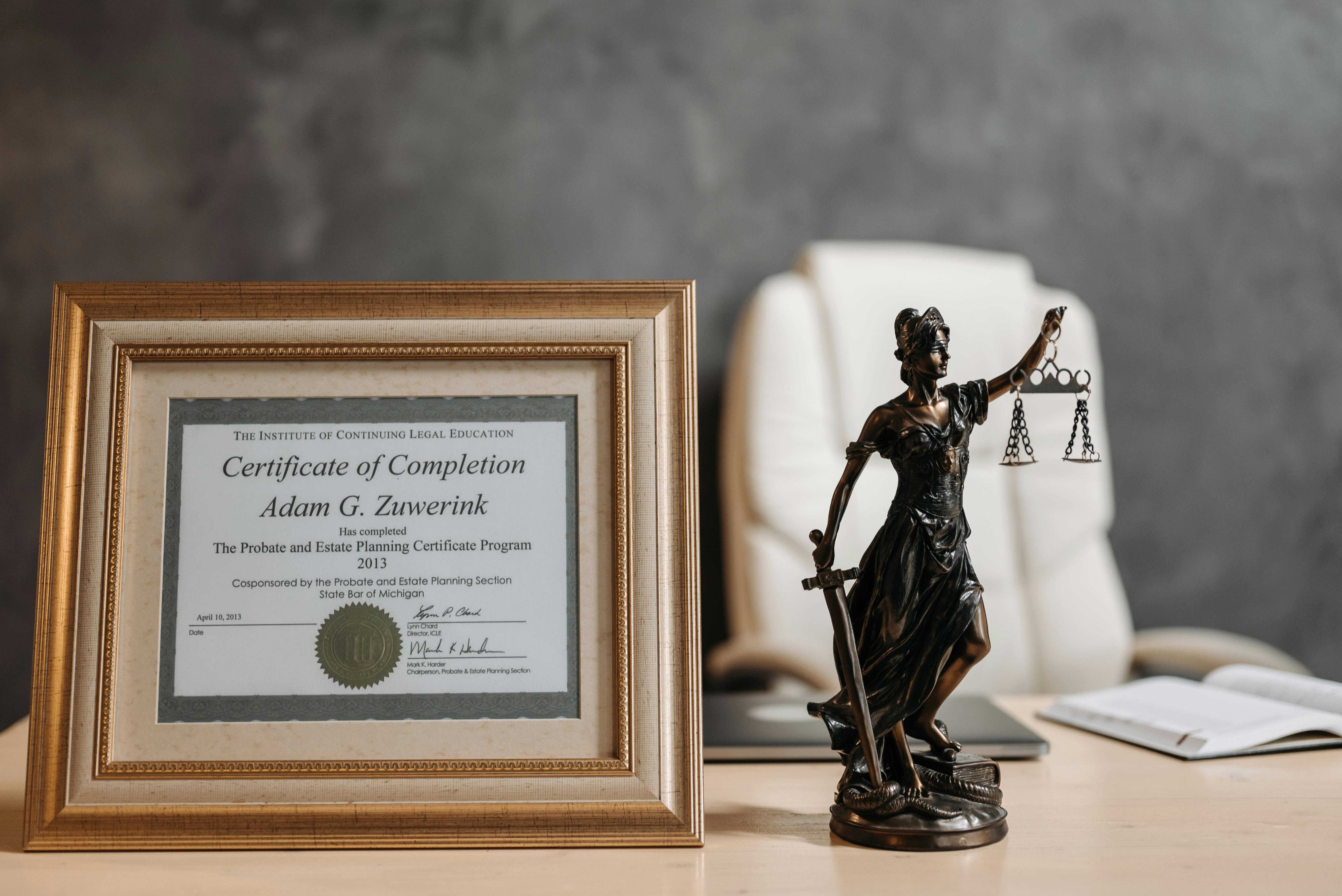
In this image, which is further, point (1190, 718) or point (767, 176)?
point (767, 176)

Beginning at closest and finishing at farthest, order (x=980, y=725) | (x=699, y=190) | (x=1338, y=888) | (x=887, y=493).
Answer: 1. (x=1338, y=888)
2. (x=980, y=725)
3. (x=887, y=493)
4. (x=699, y=190)

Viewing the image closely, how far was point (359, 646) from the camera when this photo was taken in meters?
0.55

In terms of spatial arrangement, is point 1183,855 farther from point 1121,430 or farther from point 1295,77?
point 1295,77

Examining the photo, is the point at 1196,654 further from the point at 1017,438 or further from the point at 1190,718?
the point at 1017,438

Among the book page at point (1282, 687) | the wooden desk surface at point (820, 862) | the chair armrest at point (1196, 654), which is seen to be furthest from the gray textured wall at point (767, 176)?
the wooden desk surface at point (820, 862)

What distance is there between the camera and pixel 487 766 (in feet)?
1.75

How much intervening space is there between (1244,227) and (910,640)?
188cm

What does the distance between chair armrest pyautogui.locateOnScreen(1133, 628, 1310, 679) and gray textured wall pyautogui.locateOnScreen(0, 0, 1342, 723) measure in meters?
0.40

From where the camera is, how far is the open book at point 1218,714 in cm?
75

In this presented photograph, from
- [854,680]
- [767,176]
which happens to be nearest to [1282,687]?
[854,680]

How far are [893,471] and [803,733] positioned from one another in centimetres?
86

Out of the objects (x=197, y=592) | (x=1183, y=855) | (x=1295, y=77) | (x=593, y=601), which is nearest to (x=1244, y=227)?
(x=1295, y=77)

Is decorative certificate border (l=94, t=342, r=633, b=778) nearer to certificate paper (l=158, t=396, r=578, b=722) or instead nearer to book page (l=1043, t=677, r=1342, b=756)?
certificate paper (l=158, t=396, r=578, b=722)

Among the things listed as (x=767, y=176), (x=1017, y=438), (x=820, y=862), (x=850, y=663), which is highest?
(x=767, y=176)
